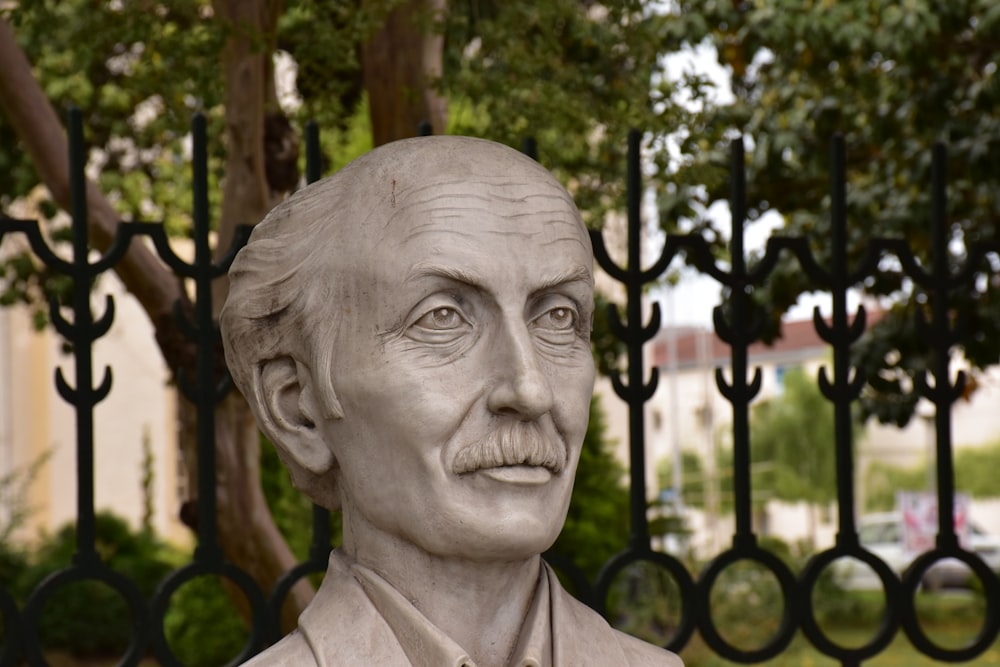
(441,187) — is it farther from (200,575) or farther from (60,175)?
(60,175)

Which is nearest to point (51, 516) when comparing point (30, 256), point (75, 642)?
point (75, 642)

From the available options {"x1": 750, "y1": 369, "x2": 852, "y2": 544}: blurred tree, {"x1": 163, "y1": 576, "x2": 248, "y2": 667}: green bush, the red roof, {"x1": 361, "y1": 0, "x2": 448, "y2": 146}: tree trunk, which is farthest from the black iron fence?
{"x1": 750, "y1": 369, "x2": 852, "y2": 544}: blurred tree

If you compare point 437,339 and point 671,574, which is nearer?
point 437,339

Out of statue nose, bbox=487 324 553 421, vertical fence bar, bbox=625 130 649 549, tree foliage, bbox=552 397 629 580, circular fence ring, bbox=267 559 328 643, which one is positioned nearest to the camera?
statue nose, bbox=487 324 553 421

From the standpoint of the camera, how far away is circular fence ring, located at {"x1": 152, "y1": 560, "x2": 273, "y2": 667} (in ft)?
9.00

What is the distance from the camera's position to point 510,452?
6.15 feet

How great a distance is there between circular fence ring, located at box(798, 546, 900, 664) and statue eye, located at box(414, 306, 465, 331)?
4.67 ft

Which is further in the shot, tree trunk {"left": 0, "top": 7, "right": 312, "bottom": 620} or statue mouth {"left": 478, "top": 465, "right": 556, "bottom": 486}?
tree trunk {"left": 0, "top": 7, "right": 312, "bottom": 620}

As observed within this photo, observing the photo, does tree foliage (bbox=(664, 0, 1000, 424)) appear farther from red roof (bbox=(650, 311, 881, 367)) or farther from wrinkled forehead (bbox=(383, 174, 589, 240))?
red roof (bbox=(650, 311, 881, 367))

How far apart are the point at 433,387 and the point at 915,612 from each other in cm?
169

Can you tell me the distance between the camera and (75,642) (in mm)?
10953

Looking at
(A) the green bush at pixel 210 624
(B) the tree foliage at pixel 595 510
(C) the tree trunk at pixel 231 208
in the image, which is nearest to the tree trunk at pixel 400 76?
(C) the tree trunk at pixel 231 208

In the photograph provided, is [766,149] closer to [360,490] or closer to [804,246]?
[804,246]

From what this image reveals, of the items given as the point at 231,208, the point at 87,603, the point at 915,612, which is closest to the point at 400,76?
the point at 231,208
